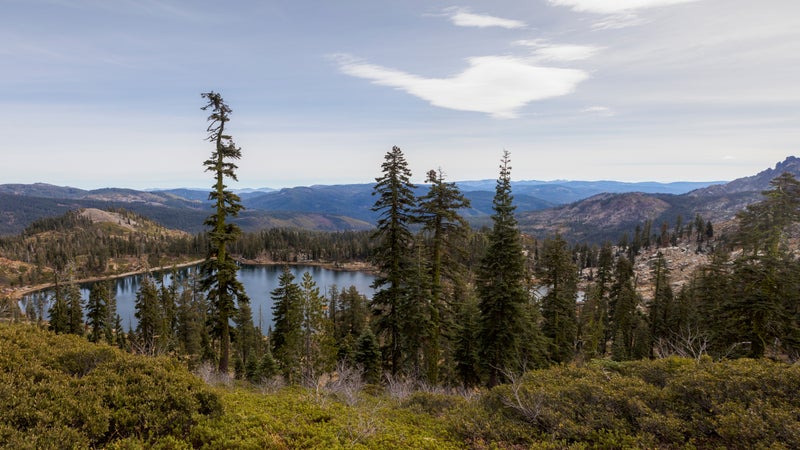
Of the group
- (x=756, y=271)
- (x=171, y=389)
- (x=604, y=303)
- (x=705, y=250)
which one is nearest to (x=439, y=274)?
(x=171, y=389)

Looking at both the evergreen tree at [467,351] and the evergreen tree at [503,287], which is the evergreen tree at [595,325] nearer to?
the evergreen tree at [467,351]

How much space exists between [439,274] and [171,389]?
1601 centimetres

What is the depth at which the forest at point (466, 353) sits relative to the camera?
335 inches

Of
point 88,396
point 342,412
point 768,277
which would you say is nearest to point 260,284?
point 342,412

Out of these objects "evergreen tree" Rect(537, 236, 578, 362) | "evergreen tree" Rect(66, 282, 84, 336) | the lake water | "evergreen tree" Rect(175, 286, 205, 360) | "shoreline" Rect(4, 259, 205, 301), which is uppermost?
"evergreen tree" Rect(537, 236, 578, 362)

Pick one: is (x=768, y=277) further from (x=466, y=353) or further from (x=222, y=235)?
(x=222, y=235)

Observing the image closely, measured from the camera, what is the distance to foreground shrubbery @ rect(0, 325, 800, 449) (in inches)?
289

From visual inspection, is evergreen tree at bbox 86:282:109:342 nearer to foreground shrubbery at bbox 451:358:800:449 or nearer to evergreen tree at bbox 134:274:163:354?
evergreen tree at bbox 134:274:163:354

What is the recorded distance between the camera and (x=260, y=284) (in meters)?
145

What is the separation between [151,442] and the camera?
25.3 feet

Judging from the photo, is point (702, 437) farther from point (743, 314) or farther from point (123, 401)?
point (743, 314)

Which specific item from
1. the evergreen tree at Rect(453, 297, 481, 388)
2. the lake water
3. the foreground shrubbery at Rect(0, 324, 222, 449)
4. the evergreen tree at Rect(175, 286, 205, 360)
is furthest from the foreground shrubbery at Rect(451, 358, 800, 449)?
the lake water

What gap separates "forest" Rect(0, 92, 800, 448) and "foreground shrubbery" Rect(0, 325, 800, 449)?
0.05 meters

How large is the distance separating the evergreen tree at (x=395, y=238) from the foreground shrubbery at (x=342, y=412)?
11.6 metres
